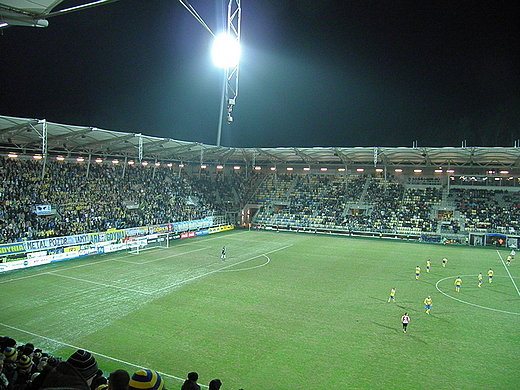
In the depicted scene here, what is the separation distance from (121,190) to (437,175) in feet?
137

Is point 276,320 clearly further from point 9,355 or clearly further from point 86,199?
point 86,199

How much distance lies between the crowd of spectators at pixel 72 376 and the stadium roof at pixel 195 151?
84.3 feet

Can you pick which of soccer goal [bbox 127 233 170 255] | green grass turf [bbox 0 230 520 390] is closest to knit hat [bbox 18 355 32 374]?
green grass turf [bbox 0 230 520 390]

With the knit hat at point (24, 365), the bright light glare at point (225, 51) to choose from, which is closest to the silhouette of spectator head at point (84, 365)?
the knit hat at point (24, 365)

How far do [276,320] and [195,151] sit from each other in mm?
37288

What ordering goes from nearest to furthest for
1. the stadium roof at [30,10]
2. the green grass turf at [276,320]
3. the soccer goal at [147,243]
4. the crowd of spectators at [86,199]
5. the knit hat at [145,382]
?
the knit hat at [145,382]
the stadium roof at [30,10]
the green grass turf at [276,320]
the crowd of spectators at [86,199]
the soccer goal at [147,243]

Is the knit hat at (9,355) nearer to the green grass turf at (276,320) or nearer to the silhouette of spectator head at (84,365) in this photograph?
the silhouette of spectator head at (84,365)

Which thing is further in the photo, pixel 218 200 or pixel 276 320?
pixel 218 200

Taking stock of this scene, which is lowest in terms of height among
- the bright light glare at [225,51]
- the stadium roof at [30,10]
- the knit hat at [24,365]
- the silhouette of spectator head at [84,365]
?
the knit hat at [24,365]

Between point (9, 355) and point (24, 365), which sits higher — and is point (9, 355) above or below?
above

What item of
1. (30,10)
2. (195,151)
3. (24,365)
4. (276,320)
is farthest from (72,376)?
(195,151)

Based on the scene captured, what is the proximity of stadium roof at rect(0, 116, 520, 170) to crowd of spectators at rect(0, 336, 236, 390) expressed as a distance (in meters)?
25.7

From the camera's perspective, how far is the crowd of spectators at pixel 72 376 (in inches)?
121

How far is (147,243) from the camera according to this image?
121 feet
